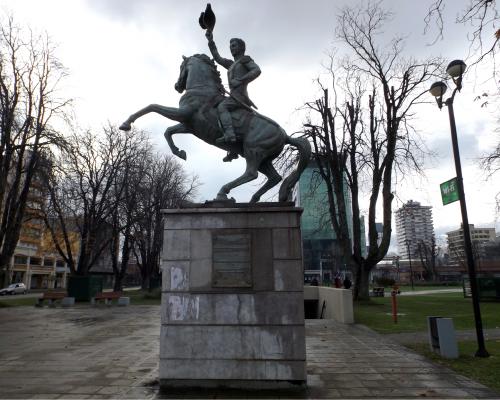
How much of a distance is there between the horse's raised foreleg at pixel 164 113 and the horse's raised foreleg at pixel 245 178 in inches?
54.3

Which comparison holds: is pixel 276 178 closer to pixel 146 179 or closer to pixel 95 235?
pixel 95 235

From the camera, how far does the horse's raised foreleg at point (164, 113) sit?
23.6 ft

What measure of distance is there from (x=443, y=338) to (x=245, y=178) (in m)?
5.46

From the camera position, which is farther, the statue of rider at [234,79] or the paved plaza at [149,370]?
the statue of rider at [234,79]

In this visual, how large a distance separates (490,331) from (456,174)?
18.5 feet

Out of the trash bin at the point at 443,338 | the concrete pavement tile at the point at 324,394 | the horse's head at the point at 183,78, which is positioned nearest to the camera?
the concrete pavement tile at the point at 324,394

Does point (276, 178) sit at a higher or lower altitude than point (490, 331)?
higher

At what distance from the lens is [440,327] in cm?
880

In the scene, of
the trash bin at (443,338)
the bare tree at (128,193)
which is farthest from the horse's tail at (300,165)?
the bare tree at (128,193)

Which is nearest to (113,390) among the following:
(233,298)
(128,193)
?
(233,298)

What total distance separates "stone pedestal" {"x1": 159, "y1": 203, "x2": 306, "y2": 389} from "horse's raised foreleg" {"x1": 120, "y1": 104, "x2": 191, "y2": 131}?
1739 millimetres

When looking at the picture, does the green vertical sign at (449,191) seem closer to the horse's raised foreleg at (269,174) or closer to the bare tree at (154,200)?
the horse's raised foreleg at (269,174)

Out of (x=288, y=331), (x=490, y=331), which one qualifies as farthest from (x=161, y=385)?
(x=490, y=331)

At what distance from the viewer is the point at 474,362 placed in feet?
26.3
